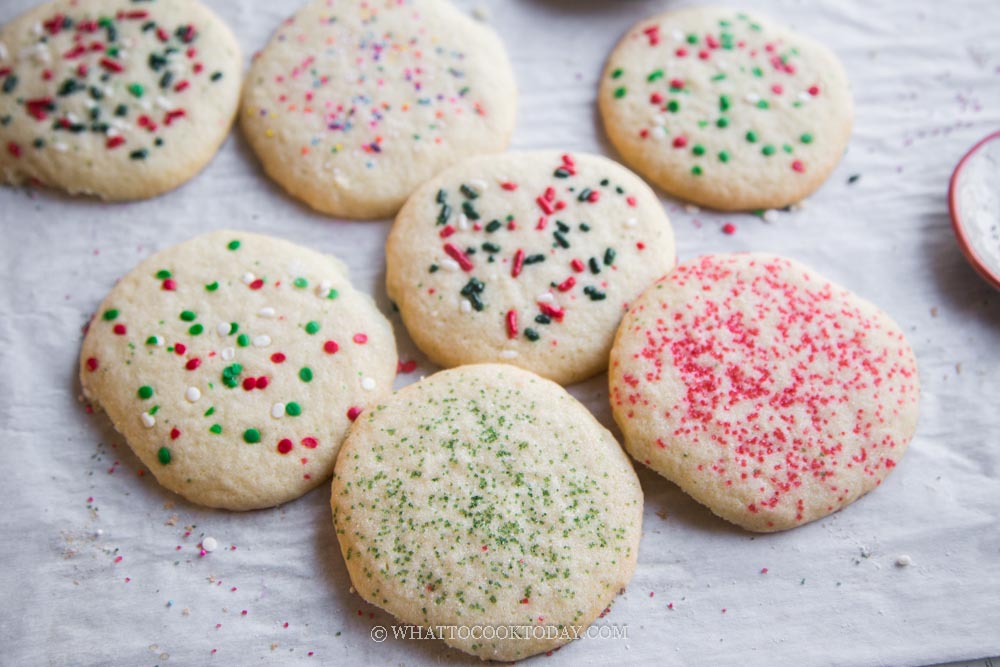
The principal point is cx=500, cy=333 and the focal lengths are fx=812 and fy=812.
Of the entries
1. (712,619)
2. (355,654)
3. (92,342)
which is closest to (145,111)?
(92,342)

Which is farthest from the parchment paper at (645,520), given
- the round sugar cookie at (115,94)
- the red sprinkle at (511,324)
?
the red sprinkle at (511,324)

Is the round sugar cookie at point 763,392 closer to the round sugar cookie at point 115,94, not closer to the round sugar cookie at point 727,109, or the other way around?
the round sugar cookie at point 727,109

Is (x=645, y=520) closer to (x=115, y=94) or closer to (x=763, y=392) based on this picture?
(x=763, y=392)

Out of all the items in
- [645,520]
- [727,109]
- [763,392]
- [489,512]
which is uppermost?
[727,109]

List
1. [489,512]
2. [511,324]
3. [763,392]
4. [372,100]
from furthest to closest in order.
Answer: [372,100] → [511,324] → [763,392] → [489,512]

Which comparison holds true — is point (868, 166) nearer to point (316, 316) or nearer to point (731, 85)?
point (731, 85)

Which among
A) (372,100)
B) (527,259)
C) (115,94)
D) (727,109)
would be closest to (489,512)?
(527,259)
